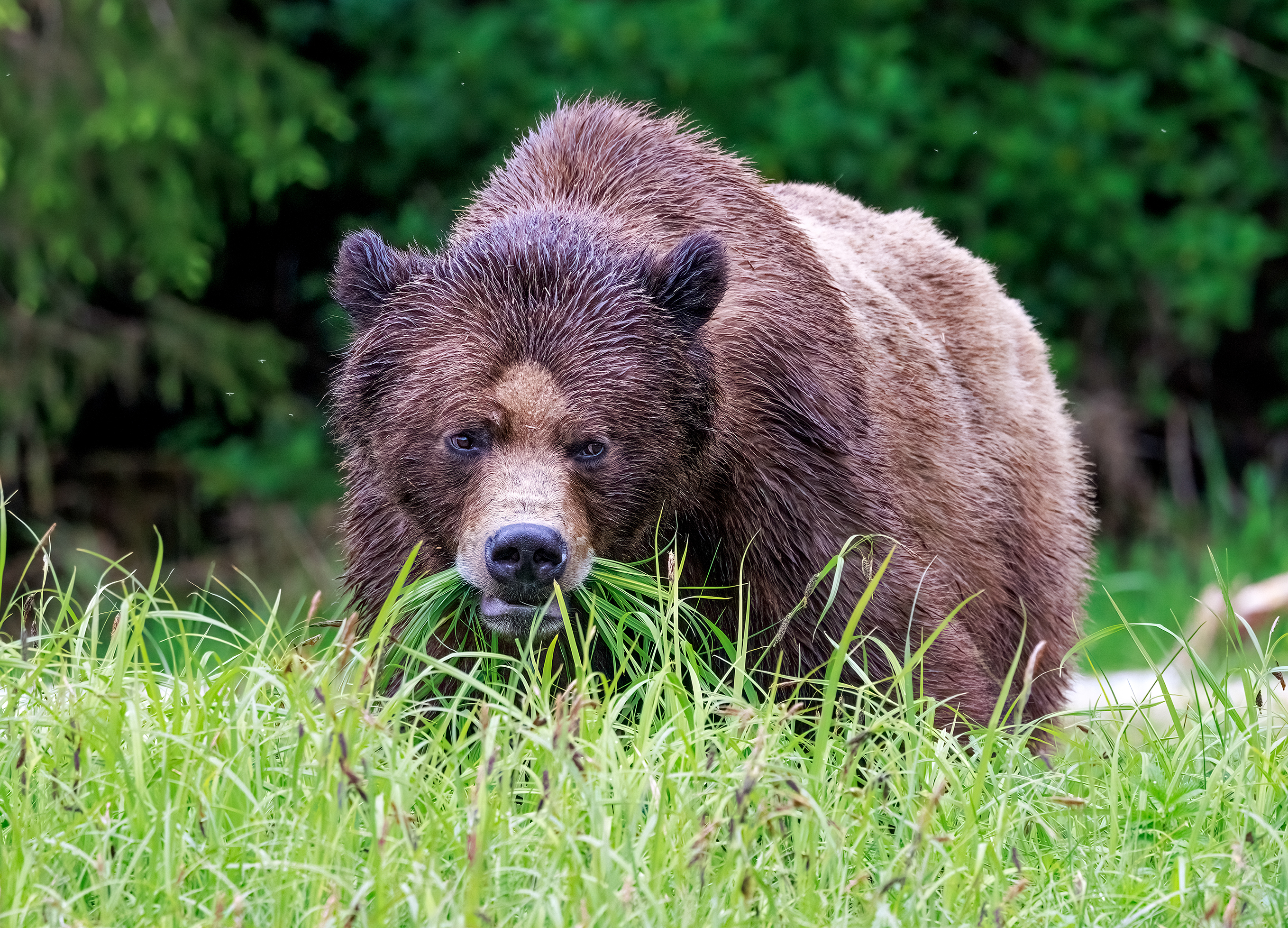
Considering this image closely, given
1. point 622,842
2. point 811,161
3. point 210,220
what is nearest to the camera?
point 622,842

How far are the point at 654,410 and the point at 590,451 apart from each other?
0.20 metres

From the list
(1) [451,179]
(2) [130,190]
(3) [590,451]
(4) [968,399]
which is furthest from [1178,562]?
(3) [590,451]

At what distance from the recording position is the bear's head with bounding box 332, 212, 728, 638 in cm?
361

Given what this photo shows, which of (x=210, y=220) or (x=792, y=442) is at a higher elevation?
(x=792, y=442)

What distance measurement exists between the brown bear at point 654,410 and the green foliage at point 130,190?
4.93m

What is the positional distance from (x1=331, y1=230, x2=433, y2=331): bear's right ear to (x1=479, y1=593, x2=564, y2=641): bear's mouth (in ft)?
2.80

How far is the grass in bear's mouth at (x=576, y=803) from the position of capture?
2822 millimetres

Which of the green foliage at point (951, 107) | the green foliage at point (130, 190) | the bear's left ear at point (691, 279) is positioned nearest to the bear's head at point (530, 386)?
the bear's left ear at point (691, 279)

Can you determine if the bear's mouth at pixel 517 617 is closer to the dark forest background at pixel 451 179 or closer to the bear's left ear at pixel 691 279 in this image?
the bear's left ear at pixel 691 279

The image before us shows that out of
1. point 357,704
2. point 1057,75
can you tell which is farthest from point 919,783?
point 1057,75

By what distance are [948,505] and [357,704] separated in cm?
210

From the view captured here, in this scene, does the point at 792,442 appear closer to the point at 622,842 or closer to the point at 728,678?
the point at 728,678

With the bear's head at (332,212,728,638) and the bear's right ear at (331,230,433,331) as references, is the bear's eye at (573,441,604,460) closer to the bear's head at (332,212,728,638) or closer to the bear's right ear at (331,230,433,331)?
the bear's head at (332,212,728,638)

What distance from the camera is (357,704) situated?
300 cm
